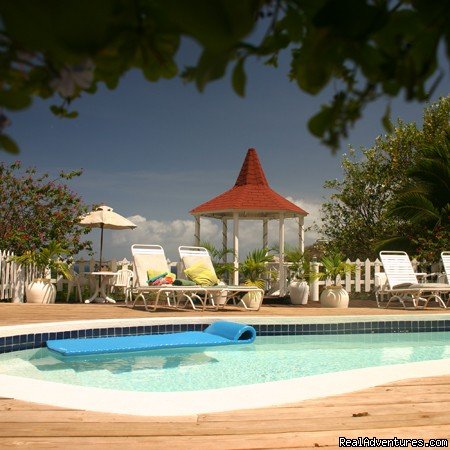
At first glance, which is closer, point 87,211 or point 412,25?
point 412,25

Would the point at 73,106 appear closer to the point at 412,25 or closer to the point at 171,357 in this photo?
the point at 412,25

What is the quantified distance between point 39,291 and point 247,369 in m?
6.97

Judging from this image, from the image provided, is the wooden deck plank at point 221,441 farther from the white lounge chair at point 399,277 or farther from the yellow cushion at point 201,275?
the white lounge chair at point 399,277

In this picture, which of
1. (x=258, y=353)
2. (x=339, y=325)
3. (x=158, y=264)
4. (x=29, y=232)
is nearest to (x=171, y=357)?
(x=258, y=353)

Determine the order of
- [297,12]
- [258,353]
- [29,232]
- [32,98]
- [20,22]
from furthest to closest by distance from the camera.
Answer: [29,232] → [258,353] → [297,12] → [32,98] → [20,22]

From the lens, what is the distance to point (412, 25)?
748 mm

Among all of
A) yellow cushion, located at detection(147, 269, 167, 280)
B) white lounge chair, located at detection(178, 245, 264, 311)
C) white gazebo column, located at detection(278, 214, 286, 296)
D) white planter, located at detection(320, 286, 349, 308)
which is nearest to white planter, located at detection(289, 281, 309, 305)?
white planter, located at detection(320, 286, 349, 308)

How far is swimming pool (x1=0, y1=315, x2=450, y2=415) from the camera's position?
312 cm

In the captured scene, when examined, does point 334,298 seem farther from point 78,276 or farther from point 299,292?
point 78,276

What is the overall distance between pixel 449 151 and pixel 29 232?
11228 millimetres

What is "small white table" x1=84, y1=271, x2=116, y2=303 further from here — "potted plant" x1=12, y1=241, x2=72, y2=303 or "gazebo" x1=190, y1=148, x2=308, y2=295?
"gazebo" x1=190, y1=148, x2=308, y2=295

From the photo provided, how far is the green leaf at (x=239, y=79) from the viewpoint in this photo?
0.72 m

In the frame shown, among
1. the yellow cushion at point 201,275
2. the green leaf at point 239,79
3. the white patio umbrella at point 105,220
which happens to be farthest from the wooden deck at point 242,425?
the white patio umbrella at point 105,220

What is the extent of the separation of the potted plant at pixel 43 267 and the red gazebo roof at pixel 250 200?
4.37m
